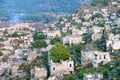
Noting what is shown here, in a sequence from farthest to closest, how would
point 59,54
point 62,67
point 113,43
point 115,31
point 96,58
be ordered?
point 115,31
point 113,43
point 59,54
point 62,67
point 96,58

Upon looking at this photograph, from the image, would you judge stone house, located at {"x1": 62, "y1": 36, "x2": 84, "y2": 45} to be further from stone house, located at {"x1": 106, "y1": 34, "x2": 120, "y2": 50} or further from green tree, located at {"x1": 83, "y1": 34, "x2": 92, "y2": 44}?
stone house, located at {"x1": 106, "y1": 34, "x2": 120, "y2": 50}

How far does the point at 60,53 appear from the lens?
40.6m

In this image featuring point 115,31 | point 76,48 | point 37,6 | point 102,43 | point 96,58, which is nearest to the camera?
point 96,58

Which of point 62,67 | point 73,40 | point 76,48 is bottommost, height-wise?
point 62,67

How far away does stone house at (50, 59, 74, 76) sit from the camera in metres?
40.2

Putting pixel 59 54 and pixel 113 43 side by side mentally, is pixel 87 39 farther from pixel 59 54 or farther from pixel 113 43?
pixel 59 54

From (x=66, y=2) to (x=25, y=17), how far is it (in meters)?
19.7

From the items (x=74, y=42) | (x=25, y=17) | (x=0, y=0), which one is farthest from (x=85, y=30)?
(x=0, y=0)

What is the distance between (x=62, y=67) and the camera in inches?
1582

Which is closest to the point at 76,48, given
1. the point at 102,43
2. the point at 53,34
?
the point at 102,43

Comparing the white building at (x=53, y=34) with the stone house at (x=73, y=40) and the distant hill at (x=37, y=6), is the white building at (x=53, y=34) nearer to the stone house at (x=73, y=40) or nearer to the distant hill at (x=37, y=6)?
the stone house at (x=73, y=40)

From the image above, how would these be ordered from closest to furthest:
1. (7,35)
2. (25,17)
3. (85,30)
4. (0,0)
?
(85,30)
(7,35)
(25,17)
(0,0)

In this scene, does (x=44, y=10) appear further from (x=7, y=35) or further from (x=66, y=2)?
(x=7, y=35)

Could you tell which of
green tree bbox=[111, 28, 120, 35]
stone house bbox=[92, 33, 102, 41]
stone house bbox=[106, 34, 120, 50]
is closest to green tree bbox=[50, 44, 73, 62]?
stone house bbox=[106, 34, 120, 50]
